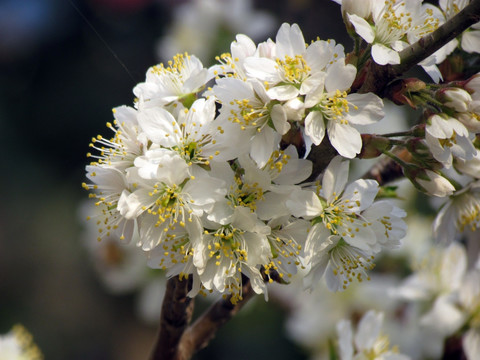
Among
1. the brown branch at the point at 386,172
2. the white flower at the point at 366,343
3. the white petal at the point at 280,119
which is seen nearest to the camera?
the white petal at the point at 280,119

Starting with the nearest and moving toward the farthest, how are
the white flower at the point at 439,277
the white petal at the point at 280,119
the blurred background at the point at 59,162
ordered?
the white petal at the point at 280,119
the white flower at the point at 439,277
the blurred background at the point at 59,162

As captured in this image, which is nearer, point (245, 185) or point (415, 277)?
point (245, 185)

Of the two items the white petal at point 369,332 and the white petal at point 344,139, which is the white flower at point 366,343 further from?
the white petal at point 344,139

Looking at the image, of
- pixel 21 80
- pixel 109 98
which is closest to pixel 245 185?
pixel 109 98

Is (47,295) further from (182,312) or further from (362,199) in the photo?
(362,199)

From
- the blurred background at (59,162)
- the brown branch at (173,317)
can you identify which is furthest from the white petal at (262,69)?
the blurred background at (59,162)

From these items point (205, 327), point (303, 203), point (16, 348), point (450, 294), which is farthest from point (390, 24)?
point (16, 348)
